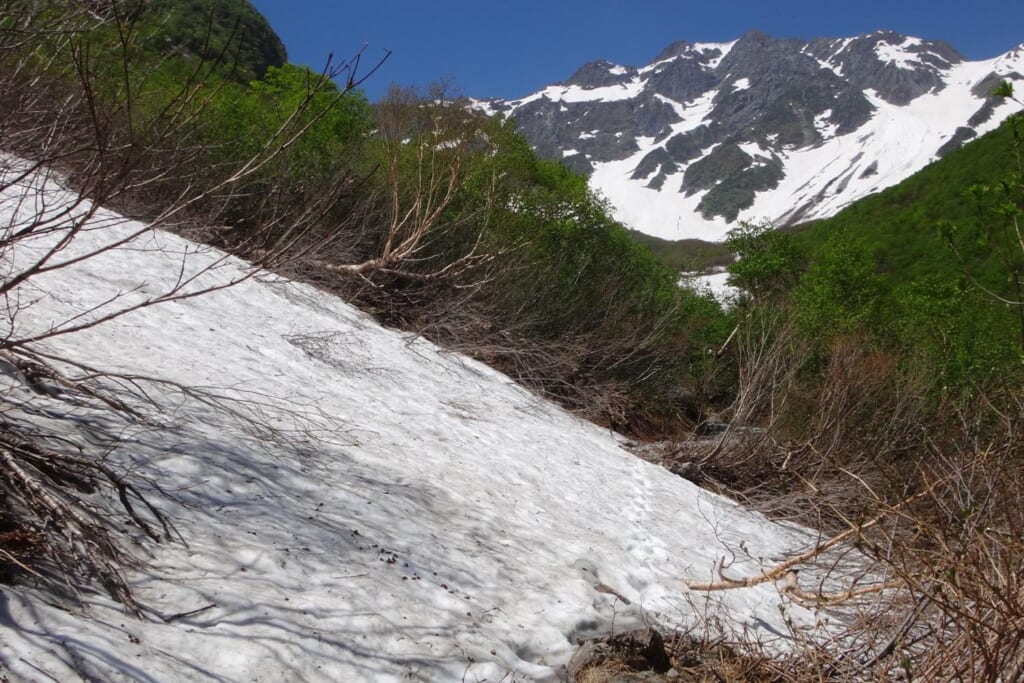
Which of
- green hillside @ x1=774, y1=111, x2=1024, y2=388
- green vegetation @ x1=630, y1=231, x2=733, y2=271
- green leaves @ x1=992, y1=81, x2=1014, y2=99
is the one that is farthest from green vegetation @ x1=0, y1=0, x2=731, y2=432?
green vegetation @ x1=630, y1=231, x2=733, y2=271

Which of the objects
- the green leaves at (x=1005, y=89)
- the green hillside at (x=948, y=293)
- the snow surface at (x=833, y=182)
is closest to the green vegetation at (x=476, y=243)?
the green hillside at (x=948, y=293)

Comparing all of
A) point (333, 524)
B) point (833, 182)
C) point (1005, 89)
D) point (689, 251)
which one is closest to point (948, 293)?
point (1005, 89)

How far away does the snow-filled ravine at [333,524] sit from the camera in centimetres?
262

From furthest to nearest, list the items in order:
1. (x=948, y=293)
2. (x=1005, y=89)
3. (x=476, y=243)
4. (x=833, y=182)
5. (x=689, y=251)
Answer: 1. (x=833, y=182)
2. (x=689, y=251)
3. (x=948, y=293)
4. (x=476, y=243)
5. (x=1005, y=89)

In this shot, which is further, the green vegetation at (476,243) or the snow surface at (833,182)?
the snow surface at (833,182)

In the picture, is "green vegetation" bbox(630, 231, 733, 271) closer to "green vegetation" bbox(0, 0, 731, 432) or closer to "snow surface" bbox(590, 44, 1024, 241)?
"snow surface" bbox(590, 44, 1024, 241)

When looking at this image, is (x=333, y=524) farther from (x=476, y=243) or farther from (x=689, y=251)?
(x=689, y=251)

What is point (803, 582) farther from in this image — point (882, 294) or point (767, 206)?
point (767, 206)

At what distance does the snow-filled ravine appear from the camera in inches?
103

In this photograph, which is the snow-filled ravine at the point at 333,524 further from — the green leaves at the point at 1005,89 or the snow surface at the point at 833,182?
the snow surface at the point at 833,182

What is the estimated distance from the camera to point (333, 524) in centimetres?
377

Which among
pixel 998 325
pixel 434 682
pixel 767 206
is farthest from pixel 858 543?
pixel 767 206

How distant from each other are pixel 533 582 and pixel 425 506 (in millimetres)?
882

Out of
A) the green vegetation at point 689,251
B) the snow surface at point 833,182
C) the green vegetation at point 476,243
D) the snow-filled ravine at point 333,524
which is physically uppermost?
the snow surface at point 833,182
